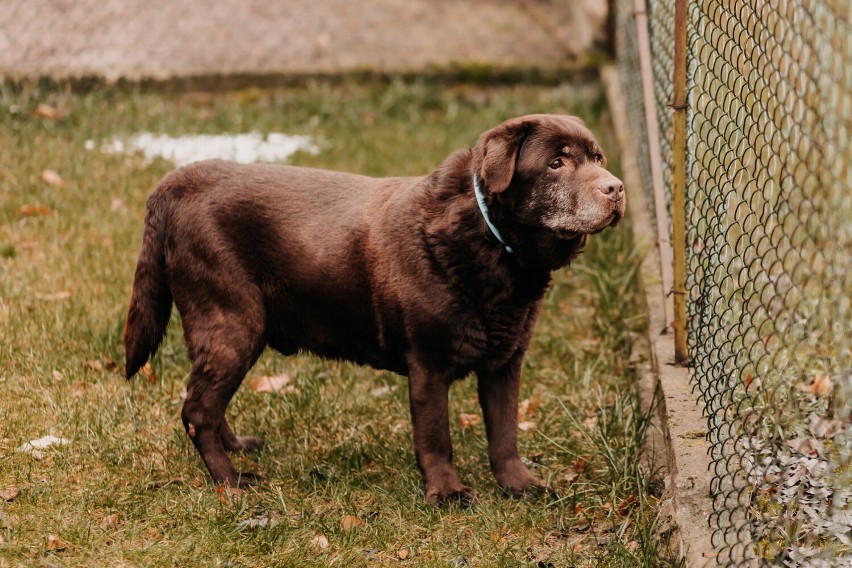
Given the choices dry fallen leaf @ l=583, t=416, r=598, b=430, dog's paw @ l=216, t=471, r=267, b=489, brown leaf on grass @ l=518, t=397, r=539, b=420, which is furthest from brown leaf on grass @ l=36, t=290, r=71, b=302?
dry fallen leaf @ l=583, t=416, r=598, b=430

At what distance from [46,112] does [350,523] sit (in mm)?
5335

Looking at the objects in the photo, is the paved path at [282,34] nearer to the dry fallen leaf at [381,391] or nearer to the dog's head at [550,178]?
the dry fallen leaf at [381,391]

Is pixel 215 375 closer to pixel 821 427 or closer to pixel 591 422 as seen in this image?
pixel 591 422

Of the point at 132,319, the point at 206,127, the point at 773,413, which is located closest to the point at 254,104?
the point at 206,127

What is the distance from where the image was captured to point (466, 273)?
Answer: 3.71 meters

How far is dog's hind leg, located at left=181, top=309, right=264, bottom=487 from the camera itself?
385 centimetres

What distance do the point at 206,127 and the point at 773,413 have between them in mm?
5646

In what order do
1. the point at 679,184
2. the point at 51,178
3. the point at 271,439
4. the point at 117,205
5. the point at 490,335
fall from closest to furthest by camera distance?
A: the point at 490,335, the point at 679,184, the point at 271,439, the point at 117,205, the point at 51,178

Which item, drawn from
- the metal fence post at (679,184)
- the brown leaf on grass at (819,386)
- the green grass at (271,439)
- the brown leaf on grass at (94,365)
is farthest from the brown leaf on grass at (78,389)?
the brown leaf on grass at (819,386)

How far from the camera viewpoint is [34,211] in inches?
247

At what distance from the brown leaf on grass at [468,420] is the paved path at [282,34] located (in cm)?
514

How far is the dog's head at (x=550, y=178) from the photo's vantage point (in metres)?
3.55

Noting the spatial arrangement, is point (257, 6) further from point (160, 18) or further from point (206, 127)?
point (206, 127)

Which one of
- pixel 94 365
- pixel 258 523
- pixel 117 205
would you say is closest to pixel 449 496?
pixel 258 523
